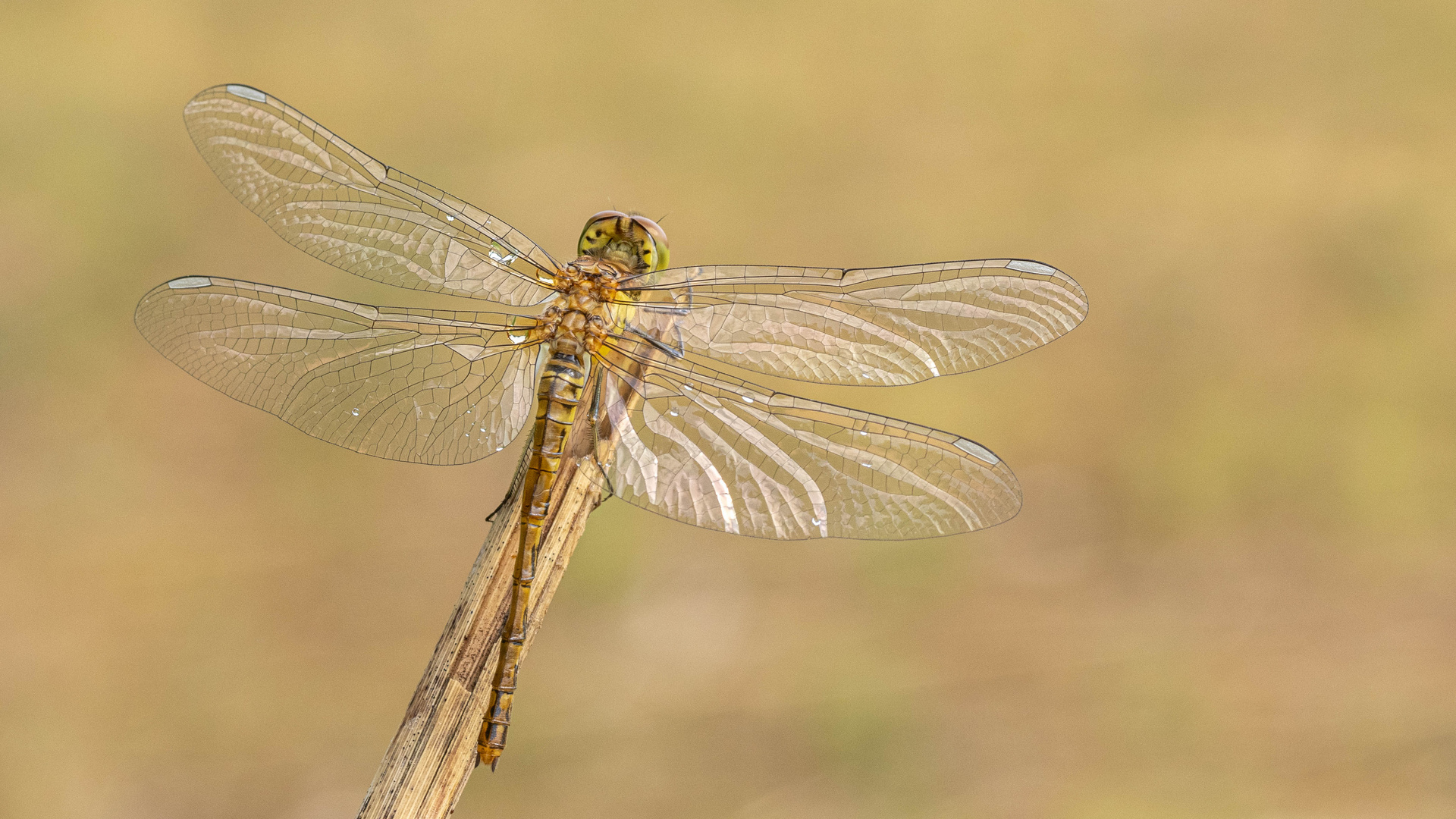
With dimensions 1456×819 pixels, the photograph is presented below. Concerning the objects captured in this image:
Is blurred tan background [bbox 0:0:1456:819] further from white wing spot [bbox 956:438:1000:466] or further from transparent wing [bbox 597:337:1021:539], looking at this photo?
white wing spot [bbox 956:438:1000:466]

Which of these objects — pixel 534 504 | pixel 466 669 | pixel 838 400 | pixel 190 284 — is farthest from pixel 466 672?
pixel 838 400

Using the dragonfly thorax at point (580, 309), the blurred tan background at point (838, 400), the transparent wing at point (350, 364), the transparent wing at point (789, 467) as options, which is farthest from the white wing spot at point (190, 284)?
the blurred tan background at point (838, 400)

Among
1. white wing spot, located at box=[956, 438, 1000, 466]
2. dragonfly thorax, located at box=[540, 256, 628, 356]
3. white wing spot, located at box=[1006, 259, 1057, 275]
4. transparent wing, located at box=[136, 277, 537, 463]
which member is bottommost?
transparent wing, located at box=[136, 277, 537, 463]

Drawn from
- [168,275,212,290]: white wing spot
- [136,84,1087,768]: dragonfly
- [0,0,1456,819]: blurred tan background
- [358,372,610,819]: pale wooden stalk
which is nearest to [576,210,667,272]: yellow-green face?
[136,84,1087,768]: dragonfly

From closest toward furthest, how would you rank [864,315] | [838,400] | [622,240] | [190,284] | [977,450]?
[977,450], [190,284], [864,315], [622,240], [838,400]

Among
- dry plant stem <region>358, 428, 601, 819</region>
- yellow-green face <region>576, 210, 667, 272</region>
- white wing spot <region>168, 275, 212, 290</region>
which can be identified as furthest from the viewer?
yellow-green face <region>576, 210, 667, 272</region>

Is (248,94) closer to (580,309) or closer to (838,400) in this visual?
(580,309)

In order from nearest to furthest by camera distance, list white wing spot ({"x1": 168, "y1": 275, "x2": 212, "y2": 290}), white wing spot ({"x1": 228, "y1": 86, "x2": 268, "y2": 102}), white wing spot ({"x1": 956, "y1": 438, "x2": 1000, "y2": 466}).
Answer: white wing spot ({"x1": 956, "y1": 438, "x2": 1000, "y2": 466})
white wing spot ({"x1": 168, "y1": 275, "x2": 212, "y2": 290})
white wing spot ({"x1": 228, "y1": 86, "x2": 268, "y2": 102})
